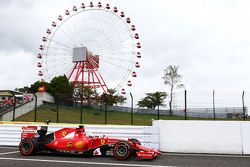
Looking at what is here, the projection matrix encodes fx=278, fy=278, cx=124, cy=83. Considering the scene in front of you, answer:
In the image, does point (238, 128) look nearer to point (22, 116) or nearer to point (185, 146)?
point (185, 146)

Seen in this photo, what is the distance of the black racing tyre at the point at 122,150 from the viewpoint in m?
7.71

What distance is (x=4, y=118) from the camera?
2597 cm

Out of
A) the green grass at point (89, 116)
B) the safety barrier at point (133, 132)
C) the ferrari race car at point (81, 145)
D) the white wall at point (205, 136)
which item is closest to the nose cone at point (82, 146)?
the ferrari race car at point (81, 145)

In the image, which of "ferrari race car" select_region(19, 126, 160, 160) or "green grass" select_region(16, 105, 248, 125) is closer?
"ferrari race car" select_region(19, 126, 160, 160)

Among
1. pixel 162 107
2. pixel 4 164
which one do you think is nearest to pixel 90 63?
pixel 162 107

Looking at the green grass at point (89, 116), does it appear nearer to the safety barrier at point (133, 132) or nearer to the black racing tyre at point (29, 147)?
the safety barrier at point (133, 132)

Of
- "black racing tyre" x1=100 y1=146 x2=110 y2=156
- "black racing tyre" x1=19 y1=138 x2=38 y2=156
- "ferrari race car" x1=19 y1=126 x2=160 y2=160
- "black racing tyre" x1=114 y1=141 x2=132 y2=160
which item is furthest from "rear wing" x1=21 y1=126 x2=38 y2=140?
"black racing tyre" x1=114 y1=141 x2=132 y2=160

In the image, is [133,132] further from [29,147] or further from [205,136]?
[29,147]

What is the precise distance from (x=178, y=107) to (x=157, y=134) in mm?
7100

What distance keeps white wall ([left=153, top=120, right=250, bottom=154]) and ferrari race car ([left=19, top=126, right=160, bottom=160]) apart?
204 centimetres

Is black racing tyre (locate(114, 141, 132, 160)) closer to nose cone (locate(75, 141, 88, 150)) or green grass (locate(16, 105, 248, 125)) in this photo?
nose cone (locate(75, 141, 88, 150))

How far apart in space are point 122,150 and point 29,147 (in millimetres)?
3104

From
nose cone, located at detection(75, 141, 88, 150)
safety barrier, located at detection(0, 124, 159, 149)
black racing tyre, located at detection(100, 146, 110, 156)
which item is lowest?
black racing tyre, located at detection(100, 146, 110, 156)

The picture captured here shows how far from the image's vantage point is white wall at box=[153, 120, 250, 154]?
9.48m
